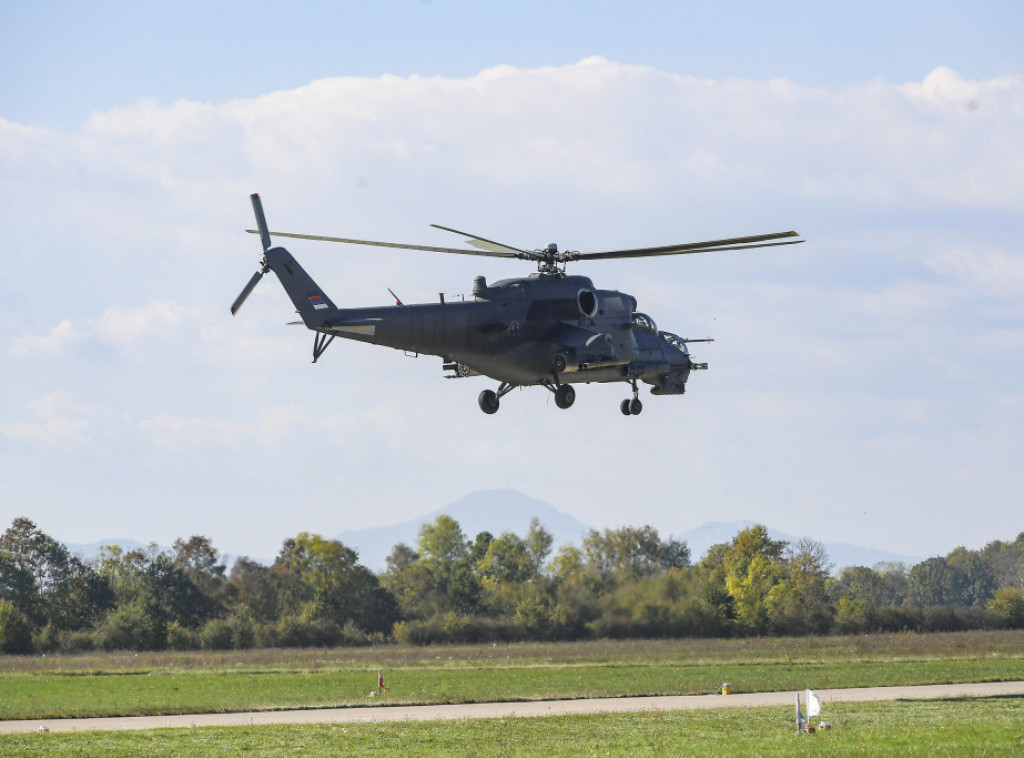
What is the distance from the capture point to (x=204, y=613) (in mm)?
89250

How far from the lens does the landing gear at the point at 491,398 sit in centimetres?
3819

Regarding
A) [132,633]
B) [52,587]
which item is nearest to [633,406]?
[132,633]

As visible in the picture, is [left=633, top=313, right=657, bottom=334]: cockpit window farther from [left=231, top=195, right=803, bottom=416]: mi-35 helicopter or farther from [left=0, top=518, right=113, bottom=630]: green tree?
[left=0, top=518, right=113, bottom=630]: green tree

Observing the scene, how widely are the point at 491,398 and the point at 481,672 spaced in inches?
1140

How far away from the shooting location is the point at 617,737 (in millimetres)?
34656

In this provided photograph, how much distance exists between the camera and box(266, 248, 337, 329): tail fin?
3431 cm

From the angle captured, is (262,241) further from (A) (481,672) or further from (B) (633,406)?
(A) (481,672)

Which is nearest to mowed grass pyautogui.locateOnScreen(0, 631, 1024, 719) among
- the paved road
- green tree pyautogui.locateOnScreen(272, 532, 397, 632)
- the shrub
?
the paved road

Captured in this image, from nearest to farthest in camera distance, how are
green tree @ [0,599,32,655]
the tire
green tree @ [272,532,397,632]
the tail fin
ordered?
1. the tail fin
2. the tire
3. green tree @ [0,599,32,655]
4. green tree @ [272,532,397,632]

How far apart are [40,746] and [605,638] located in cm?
4087

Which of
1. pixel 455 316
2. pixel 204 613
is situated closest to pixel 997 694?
pixel 455 316

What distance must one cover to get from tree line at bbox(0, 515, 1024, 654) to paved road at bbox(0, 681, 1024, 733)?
905 inches

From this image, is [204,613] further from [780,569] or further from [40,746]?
[40,746]

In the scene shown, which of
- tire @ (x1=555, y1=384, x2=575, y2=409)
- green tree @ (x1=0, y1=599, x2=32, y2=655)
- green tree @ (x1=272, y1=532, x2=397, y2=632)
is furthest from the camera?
green tree @ (x1=272, y1=532, x2=397, y2=632)
